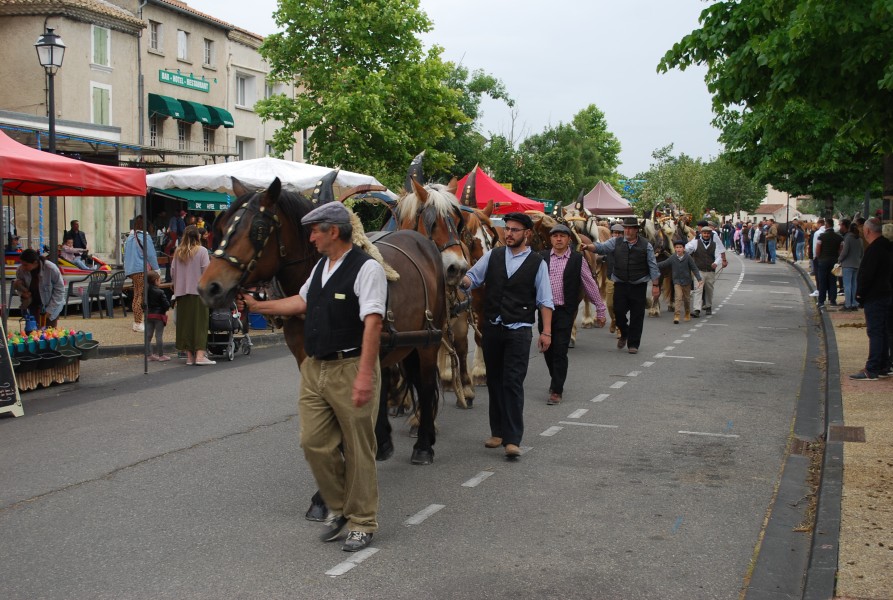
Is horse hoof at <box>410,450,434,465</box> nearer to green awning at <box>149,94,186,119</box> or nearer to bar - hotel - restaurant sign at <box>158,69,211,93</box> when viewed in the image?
green awning at <box>149,94,186,119</box>

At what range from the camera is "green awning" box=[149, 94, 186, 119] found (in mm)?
37094

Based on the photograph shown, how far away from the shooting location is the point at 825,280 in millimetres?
21594

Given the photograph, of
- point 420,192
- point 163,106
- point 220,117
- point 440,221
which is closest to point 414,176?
point 420,192

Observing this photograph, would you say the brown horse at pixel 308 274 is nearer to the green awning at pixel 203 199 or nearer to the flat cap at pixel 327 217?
the flat cap at pixel 327 217

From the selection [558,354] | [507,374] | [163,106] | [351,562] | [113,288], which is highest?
[163,106]

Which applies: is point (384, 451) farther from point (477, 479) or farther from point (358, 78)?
point (358, 78)

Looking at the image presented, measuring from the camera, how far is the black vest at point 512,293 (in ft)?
25.6

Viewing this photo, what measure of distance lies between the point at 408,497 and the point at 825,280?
17.6m

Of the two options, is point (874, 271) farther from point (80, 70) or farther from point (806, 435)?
point (80, 70)

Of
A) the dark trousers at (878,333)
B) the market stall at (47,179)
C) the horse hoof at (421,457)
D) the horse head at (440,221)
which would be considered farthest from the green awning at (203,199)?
the horse hoof at (421,457)

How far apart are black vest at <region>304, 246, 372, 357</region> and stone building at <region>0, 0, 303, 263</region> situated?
74.0 feet

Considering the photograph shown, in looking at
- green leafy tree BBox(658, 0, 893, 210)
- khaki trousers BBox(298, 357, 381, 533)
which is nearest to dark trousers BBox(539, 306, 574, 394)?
green leafy tree BBox(658, 0, 893, 210)

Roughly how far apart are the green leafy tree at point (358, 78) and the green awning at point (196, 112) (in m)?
2.58

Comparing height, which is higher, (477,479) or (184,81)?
(184,81)
